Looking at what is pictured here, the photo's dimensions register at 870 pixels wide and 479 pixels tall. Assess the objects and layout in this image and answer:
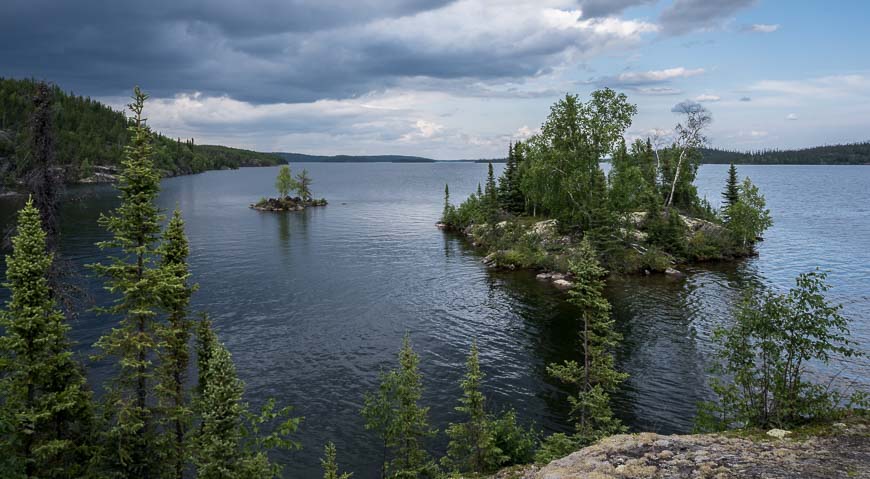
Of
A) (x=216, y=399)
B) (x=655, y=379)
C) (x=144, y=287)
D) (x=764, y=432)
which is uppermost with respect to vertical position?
(x=144, y=287)

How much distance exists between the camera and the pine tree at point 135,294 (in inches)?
797

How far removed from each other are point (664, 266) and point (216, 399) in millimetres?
63776

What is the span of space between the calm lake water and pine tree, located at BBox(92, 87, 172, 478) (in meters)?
7.73

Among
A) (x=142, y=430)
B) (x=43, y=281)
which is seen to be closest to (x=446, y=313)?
(x=142, y=430)

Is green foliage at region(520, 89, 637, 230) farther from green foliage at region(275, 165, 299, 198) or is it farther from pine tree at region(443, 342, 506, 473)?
green foliage at region(275, 165, 299, 198)

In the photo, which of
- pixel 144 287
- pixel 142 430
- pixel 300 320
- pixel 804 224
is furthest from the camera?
pixel 804 224

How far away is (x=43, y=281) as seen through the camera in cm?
1861

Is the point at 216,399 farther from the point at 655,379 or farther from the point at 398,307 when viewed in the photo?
the point at 398,307

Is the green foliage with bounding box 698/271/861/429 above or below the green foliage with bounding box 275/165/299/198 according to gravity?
below

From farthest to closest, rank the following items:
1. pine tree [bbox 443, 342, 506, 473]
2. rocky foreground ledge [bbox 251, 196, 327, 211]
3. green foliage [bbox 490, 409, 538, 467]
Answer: rocky foreground ledge [bbox 251, 196, 327, 211]
green foliage [bbox 490, 409, 538, 467]
pine tree [bbox 443, 342, 506, 473]

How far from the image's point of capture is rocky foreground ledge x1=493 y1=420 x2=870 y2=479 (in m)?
15.2

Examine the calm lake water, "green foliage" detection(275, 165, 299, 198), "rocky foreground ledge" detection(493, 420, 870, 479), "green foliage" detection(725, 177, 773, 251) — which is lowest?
the calm lake water

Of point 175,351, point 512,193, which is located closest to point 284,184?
point 512,193

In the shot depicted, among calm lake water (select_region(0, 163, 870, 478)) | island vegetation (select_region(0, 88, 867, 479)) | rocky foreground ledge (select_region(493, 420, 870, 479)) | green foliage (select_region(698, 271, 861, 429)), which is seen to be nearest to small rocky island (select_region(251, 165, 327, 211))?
calm lake water (select_region(0, 163, 870, 478))
